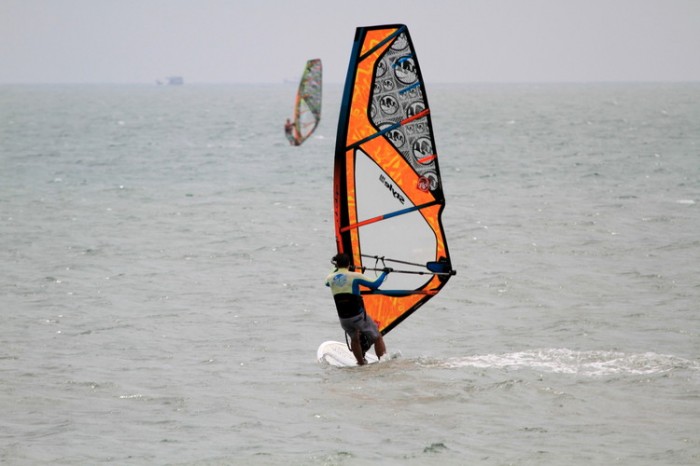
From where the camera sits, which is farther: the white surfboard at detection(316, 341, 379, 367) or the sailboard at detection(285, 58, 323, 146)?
the sailboard at detection(285, 58, 323, 146)

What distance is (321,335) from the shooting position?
1436 centimetres

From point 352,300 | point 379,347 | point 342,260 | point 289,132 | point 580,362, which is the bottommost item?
point 580,362

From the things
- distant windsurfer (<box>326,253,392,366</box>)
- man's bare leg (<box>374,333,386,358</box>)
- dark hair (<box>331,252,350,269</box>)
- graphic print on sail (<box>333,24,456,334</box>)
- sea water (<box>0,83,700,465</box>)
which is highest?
graphic print on sail (<box>333,24,456,334</box>)

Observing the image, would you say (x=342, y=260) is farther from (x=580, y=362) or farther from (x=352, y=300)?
(x=580, y=362)

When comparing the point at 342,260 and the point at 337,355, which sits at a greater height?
the point at 342,260

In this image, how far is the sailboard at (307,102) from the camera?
3728 centimetres

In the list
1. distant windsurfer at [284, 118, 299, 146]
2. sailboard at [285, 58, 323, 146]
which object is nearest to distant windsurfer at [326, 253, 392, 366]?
sailboard at [285, 58, 323, 146]

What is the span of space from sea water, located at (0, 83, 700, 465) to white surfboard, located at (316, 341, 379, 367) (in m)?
0.28

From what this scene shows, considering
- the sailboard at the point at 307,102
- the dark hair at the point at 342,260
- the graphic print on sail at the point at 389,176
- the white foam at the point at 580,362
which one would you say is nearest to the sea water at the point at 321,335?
the white foam at the point at 580,362

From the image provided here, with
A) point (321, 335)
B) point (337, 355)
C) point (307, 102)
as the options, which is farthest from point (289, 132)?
point (337, 355)

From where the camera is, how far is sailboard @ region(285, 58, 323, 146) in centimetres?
3728

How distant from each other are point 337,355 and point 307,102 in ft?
90.1

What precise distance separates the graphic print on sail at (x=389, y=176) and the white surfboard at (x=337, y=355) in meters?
0.52

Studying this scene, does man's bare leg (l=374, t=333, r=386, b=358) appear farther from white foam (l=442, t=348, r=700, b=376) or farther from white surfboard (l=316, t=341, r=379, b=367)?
white foam (l=442, t=348, r=700, b=376)
